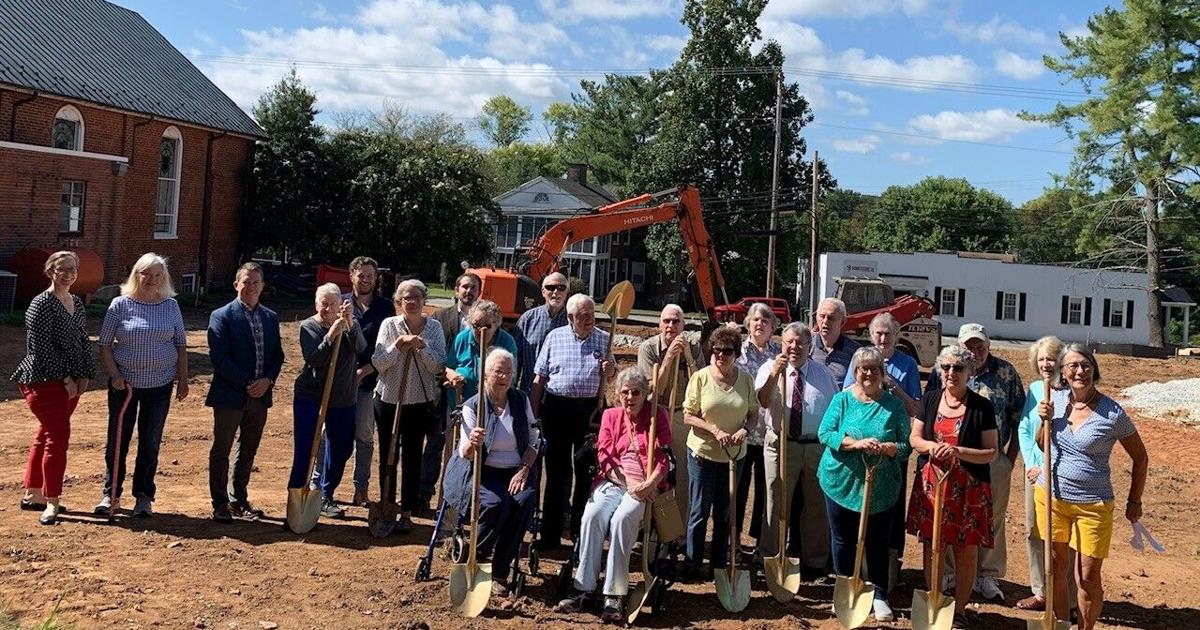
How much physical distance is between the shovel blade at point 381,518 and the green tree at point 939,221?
55.0 m

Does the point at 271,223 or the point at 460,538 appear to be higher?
the point at 271,223

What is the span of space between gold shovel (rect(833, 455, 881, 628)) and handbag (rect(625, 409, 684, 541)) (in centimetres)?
99

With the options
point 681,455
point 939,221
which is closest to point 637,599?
point 681,455

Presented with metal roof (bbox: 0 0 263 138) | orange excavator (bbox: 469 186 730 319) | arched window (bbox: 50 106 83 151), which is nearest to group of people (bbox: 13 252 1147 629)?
orange excavator (bbox: 469 186 730 319)

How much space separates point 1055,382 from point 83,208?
24.6m

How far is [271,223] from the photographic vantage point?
104ft

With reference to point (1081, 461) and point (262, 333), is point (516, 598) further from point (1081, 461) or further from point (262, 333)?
point (1081, 461)

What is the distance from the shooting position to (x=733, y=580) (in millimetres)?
5824

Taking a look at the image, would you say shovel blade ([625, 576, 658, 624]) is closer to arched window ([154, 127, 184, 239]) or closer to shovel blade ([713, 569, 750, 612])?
shovel blade ([713, 569, 750, 612])

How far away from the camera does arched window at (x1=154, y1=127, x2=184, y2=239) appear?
28.1m

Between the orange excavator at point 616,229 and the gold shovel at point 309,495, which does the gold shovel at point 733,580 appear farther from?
the orange excavator at point 616,229

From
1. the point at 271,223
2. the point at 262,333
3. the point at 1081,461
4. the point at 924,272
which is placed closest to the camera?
the point at 1081,461

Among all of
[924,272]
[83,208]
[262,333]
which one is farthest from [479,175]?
[262,333]

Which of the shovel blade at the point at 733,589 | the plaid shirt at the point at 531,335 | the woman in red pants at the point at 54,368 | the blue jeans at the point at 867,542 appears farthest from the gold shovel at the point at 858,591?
the woman in red pants at the point at 54,368
